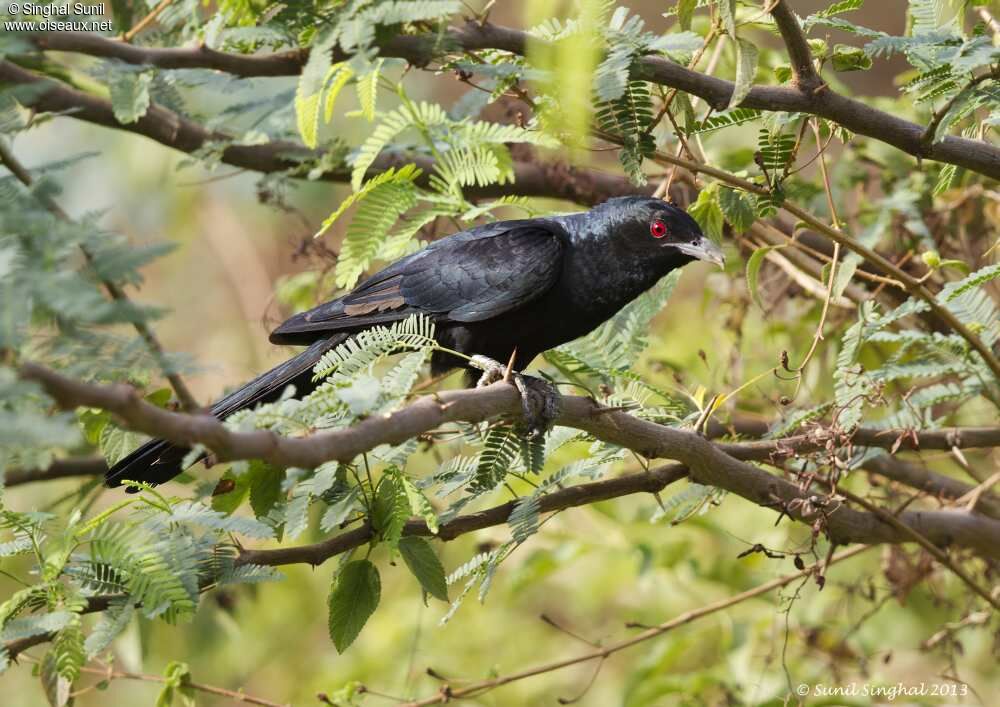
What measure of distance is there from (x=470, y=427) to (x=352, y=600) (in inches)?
27.4

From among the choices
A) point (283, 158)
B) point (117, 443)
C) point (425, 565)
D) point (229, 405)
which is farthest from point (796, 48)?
point (283, 158)

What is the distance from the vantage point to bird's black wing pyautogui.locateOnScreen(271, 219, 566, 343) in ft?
13.3

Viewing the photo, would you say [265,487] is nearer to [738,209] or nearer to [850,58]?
[738,209]

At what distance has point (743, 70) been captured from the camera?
8.64ft

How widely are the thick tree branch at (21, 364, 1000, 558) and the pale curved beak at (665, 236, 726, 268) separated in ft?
2.30

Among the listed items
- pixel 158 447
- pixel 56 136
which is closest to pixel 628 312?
pixel 158 447

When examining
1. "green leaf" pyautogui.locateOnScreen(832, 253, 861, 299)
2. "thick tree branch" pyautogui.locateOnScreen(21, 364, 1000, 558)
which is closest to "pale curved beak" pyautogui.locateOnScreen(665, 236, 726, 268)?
"green leaf" pyautogui.locateOnScreen(832, 253, 861, 299)

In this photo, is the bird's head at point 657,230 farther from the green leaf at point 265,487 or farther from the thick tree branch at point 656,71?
the green leaf at point 265,487

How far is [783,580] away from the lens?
383 centimetres

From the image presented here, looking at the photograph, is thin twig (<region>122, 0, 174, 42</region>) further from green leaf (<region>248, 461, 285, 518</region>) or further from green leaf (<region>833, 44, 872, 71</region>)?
green leaf (<region>833, 44, 872, 71</region>)

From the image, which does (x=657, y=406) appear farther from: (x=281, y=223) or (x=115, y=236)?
(x=281, y=223)

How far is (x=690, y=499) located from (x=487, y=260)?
124 cm

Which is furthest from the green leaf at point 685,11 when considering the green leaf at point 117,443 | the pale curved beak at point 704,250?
the green leaf at point 117,443

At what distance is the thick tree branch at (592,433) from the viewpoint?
1688 millimetres
